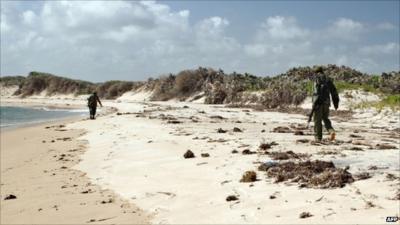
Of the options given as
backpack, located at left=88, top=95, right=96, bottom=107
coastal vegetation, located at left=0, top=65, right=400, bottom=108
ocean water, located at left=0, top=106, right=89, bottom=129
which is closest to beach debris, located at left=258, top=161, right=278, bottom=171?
coastal vegetation, located at left=0, top=65, right=400, bottom=108

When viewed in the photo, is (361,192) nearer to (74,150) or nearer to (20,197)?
(20,197)

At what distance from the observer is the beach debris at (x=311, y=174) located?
6.99 meters

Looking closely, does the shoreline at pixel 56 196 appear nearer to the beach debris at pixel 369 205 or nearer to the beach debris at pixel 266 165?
the beach debris at pixel 266 165

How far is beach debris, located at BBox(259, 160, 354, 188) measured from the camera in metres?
6.99

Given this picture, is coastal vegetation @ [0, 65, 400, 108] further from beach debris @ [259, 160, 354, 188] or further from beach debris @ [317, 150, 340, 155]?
beach debris @ [259, 160, 354, 188]

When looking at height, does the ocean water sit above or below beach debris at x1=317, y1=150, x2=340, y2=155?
below

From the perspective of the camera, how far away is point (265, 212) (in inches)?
245

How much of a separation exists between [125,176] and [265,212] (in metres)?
3.98

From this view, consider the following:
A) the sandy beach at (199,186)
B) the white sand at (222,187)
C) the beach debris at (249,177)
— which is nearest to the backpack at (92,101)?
the sandy beach at (199,186)

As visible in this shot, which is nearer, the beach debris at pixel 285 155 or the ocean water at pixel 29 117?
the beach debris at pixel 285 155

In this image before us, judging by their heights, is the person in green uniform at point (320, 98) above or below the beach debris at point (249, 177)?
above

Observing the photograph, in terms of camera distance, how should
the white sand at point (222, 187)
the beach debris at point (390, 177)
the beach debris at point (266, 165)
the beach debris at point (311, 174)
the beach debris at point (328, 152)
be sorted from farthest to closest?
1. the beach debris at point (328, 152)
2. the beach debris at point (266, 165)
3. the beach debris at point (311, 174)
4. the beach debris at point (390, 177)
5. the white sand at point (222, 187)

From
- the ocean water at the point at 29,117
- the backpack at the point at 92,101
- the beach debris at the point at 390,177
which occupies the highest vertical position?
the backpack at the point at 92,101

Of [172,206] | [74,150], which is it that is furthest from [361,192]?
[74,150]
